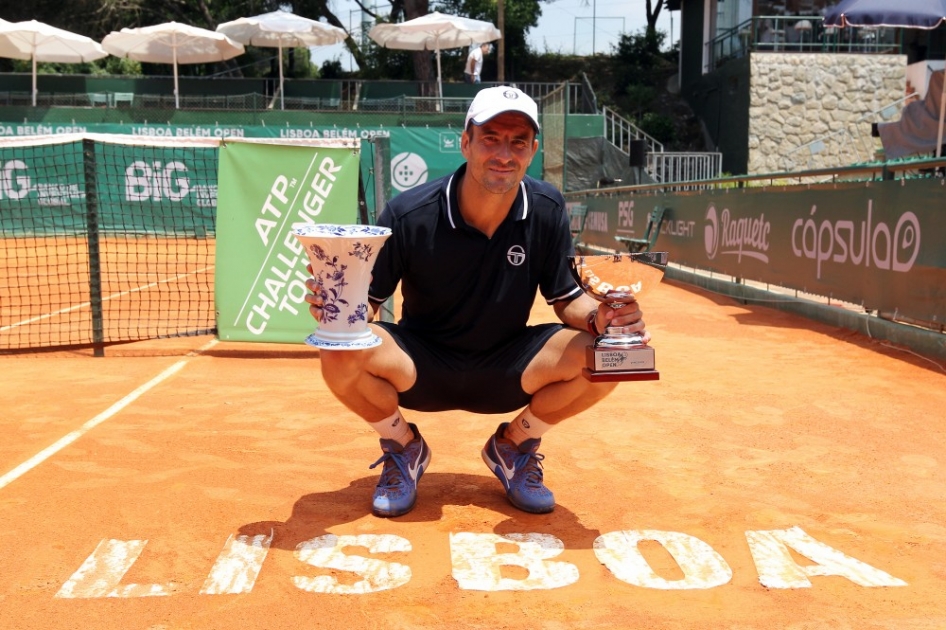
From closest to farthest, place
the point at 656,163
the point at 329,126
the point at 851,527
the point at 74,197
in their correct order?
1. the point at 851,527
2. the point at 74,197
3. the point at 329,126
4. the point at 656,163

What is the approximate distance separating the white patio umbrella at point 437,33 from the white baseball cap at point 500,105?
21553mm

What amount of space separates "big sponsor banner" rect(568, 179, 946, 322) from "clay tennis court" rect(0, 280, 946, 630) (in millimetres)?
1505

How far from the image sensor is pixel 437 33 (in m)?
25.1

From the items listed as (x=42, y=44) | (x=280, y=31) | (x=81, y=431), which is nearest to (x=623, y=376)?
(x=81, y=431)

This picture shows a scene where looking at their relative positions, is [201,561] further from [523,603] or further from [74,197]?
[74,197]

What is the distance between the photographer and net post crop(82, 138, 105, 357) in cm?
756

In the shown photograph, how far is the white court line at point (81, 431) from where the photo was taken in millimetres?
4430

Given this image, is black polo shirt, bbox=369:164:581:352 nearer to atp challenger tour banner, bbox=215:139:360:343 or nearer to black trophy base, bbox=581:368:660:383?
black trophy base, bbox=581:368:660:383

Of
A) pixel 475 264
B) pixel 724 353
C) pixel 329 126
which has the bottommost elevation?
pixel 724 353

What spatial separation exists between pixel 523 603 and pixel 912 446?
2959 millimetres

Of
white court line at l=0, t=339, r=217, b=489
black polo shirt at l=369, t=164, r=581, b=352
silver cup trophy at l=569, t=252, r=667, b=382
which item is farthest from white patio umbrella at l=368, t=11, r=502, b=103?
silver cup trophy at l=569, t=252, r=667, b=382

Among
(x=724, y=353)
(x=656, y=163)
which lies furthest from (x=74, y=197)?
(x=724, y=353)

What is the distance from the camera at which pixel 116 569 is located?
3.27 m

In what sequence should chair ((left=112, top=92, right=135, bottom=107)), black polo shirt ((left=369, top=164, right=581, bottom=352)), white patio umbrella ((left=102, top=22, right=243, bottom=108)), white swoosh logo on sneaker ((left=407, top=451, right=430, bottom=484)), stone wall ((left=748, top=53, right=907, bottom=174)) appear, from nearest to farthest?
black polo shirt ((left=369, top=164, right=581, bottom=352))
white swoosh logo on sneaker ((left=407, top=451, right=430, bottom=484))
chair ((left=112, top=92, right=135, bottom=107))
stone wall ((left=748, top=53, right=907, bottom=174))
white patio umbrella ((left=102, top=22, right=243, bottom=108))
